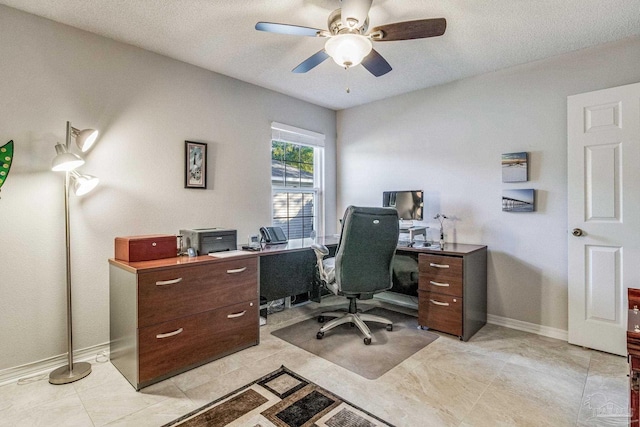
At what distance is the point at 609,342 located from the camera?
2.46 metres

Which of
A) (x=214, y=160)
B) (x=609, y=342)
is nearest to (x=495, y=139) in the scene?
Answer: (x=609, y=342)

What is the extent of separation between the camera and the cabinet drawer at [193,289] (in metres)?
2.03

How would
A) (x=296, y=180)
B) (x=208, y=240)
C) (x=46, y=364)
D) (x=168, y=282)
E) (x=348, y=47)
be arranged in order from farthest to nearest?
1. (x=296, y=180)
2. (x=208, y=240)
3. (x=46, y=364)
4. (x=168, y=282)
5. (x=348, y=47)

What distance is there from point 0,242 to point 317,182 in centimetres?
302

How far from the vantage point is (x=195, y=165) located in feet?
9.72

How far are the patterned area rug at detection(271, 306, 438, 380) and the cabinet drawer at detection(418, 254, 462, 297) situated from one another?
1.37ft

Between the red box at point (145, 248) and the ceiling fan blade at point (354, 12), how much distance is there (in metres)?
1.85

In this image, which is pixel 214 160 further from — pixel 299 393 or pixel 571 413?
pixel 571 413

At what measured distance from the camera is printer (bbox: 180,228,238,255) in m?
2.49

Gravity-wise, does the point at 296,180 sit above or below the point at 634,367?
above

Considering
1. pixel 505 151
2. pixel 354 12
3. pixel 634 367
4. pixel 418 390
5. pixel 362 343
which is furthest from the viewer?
pixel 505 151

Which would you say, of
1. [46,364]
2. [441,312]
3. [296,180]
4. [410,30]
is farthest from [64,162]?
[441,312]

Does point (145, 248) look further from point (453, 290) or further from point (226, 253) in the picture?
point (453, 290)

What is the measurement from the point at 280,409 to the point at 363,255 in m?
1.25
